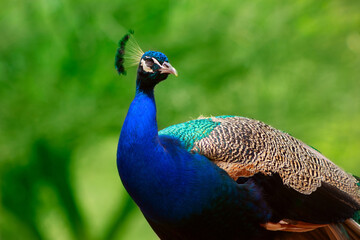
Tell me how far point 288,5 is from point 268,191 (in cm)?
308

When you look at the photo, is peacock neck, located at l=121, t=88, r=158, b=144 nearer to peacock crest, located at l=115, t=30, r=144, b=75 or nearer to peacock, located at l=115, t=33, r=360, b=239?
peacock, located at l=115, t=33, r=360, b=239

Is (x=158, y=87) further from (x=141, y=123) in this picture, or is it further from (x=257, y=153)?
(x=141, y=123)

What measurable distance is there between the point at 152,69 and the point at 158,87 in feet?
8.03

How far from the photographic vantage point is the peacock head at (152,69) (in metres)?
2.06

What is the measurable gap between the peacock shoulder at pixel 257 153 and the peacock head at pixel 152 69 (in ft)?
1.16

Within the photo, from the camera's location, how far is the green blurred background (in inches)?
175

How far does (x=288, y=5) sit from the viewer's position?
15.9ft

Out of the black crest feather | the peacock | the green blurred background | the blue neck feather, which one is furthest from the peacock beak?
the green blurred background

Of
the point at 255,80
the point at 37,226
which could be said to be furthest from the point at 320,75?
the point at 37,226

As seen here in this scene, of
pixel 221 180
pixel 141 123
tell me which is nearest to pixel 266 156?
pixel 221 180

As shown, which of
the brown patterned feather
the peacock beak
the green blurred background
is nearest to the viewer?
the peacock beak

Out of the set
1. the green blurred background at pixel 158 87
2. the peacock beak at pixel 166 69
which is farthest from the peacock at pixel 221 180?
the green blurred background at pixel 158 87

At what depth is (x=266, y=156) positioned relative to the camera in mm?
2273

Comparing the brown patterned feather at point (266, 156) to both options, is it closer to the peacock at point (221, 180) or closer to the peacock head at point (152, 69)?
the peacock at point (221, 180)
